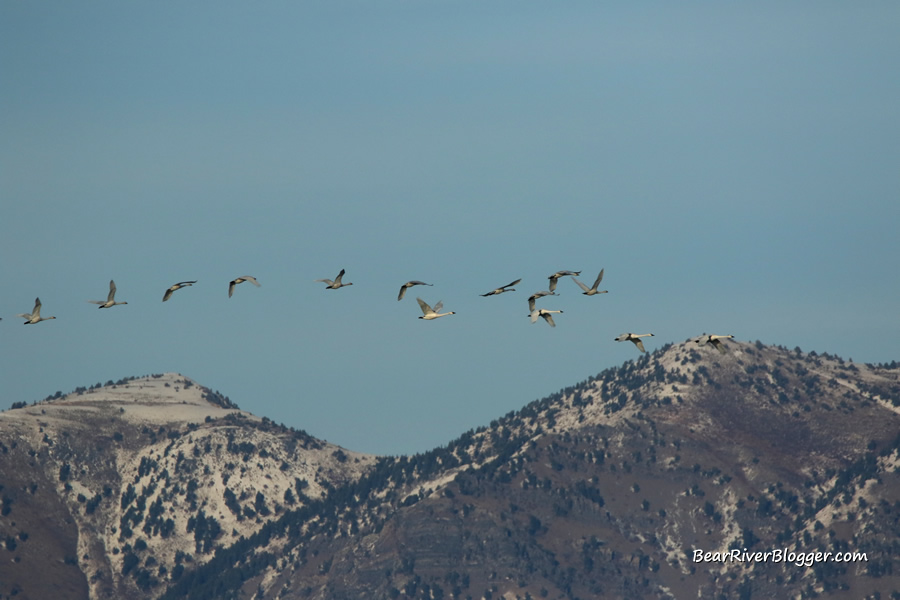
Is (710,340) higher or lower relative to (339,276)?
lower

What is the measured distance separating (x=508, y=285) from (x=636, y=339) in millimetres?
14309

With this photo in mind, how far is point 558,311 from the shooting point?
559ft

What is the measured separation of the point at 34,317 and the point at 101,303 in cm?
859

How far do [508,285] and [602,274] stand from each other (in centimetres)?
952

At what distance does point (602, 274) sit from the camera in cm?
16575

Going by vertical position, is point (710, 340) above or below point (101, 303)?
below

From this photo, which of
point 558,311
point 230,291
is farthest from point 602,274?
point 230,291

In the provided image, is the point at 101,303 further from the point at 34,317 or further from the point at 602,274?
the point at 602,274

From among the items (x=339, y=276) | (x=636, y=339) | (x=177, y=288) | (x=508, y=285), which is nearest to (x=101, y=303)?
(x=177, y=288)

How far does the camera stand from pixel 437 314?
16888 cm

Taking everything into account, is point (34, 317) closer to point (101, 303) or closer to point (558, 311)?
point (101, 303)

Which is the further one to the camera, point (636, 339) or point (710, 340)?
point (636, 339)

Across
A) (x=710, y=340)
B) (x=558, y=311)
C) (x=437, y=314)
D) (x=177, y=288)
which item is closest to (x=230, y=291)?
(x=177, y=288)

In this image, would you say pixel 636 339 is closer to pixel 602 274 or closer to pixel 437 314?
pixel 602 274
